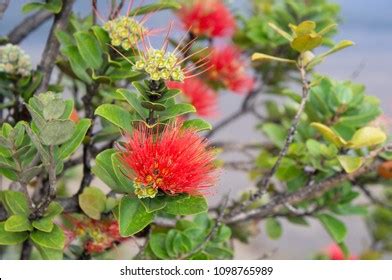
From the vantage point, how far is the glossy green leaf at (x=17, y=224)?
76 cm

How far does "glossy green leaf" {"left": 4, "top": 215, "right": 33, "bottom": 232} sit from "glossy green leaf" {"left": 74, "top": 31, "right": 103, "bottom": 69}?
0.19 meters

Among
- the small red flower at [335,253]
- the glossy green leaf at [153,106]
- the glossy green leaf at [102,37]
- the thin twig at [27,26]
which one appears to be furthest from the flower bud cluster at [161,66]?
the small red flower at [335,253]

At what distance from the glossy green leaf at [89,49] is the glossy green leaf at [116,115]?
A: 15 centimetres

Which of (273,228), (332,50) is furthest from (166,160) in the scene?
(273,228)

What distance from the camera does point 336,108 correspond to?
40.5 inches

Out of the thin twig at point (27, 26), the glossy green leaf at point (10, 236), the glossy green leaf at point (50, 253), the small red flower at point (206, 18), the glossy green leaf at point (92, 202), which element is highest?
the small red flower at point (206, 18)

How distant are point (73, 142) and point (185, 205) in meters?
0.13

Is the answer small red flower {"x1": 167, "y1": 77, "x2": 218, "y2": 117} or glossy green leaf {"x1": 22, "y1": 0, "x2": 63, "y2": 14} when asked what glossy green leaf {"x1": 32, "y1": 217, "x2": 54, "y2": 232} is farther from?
small red flower {"x1": 167, "y1": 77, "x2": 218, "y2": 117}

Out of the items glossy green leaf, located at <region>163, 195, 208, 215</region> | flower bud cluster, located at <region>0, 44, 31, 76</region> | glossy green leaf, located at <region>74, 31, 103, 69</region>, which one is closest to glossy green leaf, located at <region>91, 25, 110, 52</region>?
glossy green leaf, located at <region>74, 31, 103, 69</region>

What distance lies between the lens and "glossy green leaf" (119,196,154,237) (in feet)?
2.34

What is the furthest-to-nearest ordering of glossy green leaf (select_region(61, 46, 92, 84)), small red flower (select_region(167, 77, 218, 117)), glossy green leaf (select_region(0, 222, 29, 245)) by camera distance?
small red flower (select_region(167, 77, 218, 117))
glossy green leaf (select_region(61, 46, 92, 84))
glossy green leaf (select_region(0, 222, 29, 245))

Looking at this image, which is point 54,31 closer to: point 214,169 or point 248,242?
point 214,169

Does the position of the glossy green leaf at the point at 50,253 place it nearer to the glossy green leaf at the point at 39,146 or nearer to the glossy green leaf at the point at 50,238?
the glossy green leaf at the point at 50,238
